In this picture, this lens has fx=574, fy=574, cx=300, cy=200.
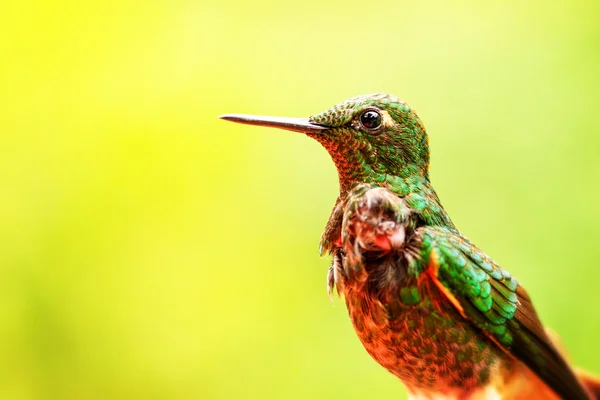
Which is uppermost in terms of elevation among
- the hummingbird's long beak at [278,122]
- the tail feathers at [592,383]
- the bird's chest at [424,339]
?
the hummingbird's long beak at [278,122]

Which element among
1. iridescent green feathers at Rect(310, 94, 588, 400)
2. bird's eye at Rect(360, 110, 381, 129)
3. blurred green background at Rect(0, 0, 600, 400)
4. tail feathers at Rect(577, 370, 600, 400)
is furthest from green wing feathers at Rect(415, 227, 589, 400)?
blurred green background at Rect(0, 0, 600, 400)

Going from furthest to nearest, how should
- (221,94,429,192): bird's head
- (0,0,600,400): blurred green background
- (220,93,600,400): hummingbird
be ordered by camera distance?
(0,0,600,400): blurred green background → (221,94,429,192): bird's head → (220,93,600,400): hummingbird

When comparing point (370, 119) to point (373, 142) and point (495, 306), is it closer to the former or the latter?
point (373, 142)

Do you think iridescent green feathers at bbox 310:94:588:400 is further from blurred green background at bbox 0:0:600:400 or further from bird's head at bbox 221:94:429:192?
blurred green background at bbox 0:0:600:400

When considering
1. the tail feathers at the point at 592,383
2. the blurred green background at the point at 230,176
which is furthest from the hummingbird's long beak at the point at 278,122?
the blurred green background at the point at 230,176

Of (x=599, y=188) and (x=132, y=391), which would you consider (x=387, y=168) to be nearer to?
(x=599, y=188)

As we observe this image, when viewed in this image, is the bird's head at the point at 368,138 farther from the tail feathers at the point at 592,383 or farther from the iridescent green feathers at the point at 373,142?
the tail feathers at the point at 592,383
